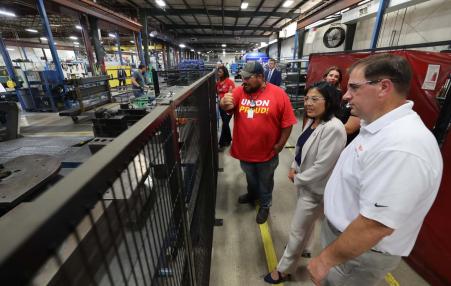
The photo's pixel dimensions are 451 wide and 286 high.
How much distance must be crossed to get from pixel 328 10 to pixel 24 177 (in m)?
10.5

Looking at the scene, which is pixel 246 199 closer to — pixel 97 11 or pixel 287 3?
pixel 97 11

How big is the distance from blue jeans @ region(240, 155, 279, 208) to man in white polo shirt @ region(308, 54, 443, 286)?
1388 mm

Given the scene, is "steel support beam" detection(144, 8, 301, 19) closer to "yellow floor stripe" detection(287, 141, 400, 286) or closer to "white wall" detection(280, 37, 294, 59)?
"white wall" detection(280, 37, 294, 59)

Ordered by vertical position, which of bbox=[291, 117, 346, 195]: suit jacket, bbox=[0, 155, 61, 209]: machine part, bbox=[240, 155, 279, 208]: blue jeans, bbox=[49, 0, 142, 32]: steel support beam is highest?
bbox=[49, 0, 142, 32]: steel support beam

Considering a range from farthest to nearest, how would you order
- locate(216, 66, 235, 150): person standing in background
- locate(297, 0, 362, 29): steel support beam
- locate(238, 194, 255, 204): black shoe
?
1. locate(297, 0, 362, 29): steel support beam
2. locate(216, 66, 235, 150): person standing in background
3. locate(238, 194, 255, 204): black shoe

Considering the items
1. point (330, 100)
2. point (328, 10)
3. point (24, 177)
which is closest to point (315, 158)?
point (330, 100)

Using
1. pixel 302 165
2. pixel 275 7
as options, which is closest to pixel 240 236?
pixel 302 165

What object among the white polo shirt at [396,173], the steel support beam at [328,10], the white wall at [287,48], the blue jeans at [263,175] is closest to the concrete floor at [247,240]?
the blue jeans at [263,175]

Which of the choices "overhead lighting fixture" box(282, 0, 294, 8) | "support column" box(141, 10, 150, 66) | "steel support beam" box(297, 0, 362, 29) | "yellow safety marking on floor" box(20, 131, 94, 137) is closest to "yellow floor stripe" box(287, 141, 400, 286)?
"yellow safety marking on floor" box(20, 131, 94, 137)

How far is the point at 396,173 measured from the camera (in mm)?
915

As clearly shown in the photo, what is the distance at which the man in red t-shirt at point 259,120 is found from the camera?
2.41 m

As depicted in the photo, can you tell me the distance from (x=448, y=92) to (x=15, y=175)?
15.2ft

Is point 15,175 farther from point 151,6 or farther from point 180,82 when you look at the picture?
point 151,6

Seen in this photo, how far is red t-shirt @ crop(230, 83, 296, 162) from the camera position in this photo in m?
2.42
